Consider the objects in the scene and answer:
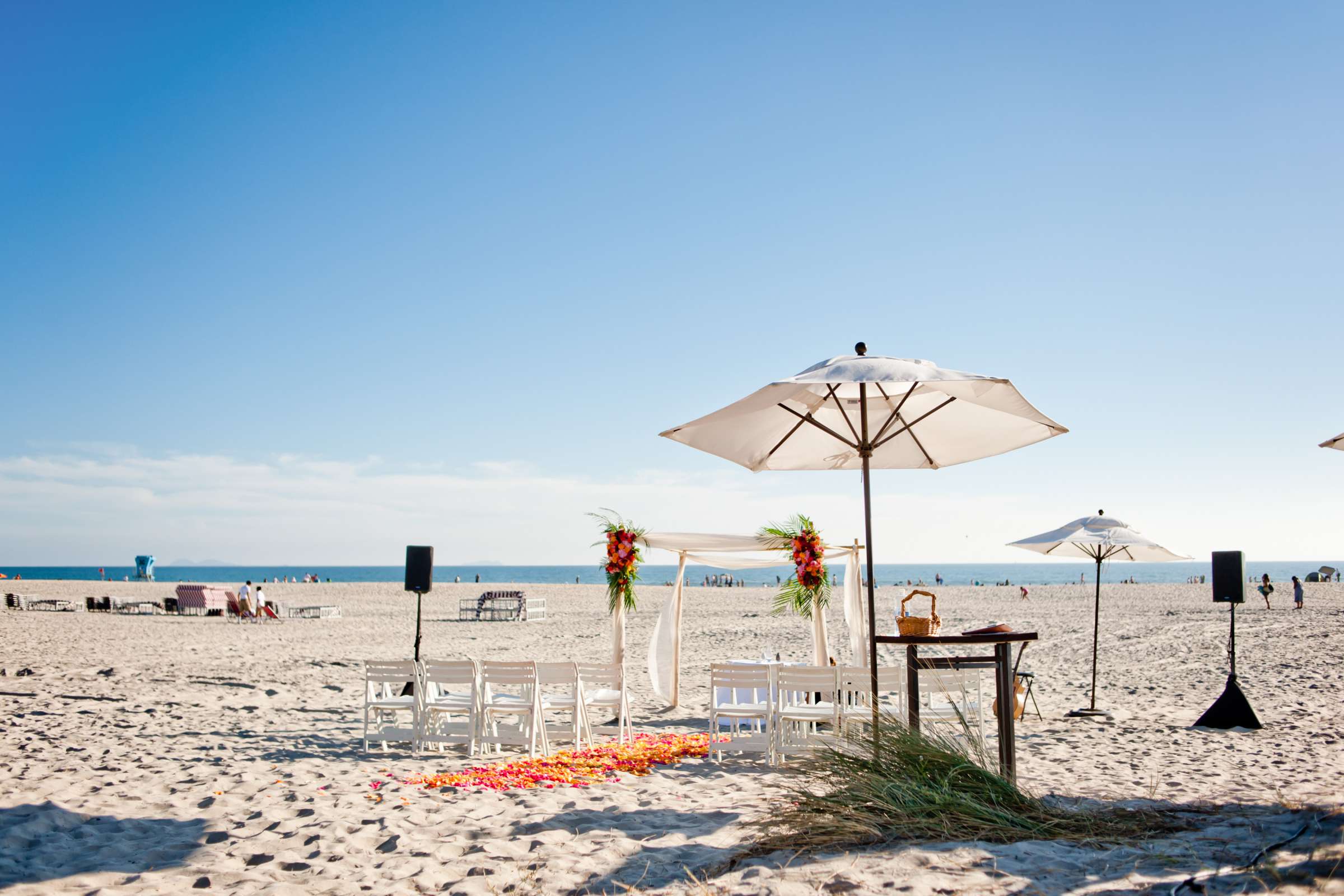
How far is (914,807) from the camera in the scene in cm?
417

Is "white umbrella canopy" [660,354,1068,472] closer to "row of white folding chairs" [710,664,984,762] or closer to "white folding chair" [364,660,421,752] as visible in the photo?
"row of white folding chairs" [710,664,984,762]

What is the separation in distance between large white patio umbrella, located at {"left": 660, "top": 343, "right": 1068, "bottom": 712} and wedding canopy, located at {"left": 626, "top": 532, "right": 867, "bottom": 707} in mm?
3358

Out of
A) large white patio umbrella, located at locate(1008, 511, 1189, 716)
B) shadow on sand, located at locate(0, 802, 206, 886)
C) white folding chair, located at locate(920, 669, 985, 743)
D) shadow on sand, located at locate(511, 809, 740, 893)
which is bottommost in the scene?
shadow on sand, located at locate(0, 802, 206, 886)

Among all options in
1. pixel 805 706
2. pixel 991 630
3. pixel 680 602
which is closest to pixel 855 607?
pixel 680 602

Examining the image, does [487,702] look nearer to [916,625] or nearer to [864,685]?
[864,685]

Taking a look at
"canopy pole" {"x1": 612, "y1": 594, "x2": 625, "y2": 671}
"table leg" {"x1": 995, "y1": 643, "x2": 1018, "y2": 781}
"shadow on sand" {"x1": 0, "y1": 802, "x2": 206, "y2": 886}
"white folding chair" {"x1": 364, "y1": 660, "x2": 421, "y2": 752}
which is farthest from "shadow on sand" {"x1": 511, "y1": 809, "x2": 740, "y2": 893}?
"canopy pole" {"x1": 612, "y1": 594, "x2": 625, "y2": 671}

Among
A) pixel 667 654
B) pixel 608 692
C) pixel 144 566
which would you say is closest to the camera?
pixel 608 692

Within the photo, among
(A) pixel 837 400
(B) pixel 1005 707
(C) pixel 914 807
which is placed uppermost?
(A) pixel 837 400

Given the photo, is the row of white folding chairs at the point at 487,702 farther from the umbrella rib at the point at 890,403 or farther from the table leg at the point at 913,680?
the umbrella rib at the point at 890,403

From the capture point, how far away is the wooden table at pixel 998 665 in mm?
4895

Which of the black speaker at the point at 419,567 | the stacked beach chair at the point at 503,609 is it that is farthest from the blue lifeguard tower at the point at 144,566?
the black speaker at the point at 419,567

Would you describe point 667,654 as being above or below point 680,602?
below

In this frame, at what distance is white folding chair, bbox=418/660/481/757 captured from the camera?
7.78 metres

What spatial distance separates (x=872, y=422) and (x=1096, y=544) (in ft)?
16.6
